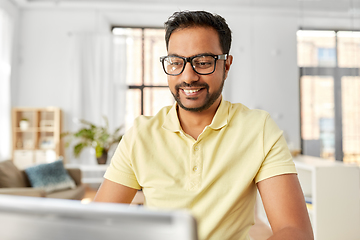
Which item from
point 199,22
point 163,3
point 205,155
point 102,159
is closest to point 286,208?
point 205,155

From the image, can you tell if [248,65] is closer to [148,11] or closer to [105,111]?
[148,11]

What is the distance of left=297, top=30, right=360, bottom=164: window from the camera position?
162 inches

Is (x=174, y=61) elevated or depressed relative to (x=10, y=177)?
elevated

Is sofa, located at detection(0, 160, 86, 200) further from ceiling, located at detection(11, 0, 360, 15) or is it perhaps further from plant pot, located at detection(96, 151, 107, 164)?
ceiling, located at detection(11, 0, 360, 15)

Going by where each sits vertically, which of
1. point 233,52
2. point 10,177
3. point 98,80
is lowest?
point 10,177

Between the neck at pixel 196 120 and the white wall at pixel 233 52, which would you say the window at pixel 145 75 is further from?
the neck at pixel 196 120

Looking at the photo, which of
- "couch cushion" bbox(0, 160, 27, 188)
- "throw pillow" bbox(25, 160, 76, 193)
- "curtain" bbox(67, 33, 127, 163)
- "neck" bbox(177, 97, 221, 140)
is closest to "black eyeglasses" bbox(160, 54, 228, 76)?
"neck" bbox(177, 97, 221, 140)

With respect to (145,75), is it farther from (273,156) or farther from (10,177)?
(273,156)

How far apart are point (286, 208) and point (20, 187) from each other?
3.05 metres

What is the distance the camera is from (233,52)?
640 centimetres

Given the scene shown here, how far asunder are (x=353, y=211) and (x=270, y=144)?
217cm

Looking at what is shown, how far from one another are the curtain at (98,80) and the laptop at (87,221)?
18.9 ft

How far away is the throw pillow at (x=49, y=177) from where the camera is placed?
333cm

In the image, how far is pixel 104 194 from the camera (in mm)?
1049
